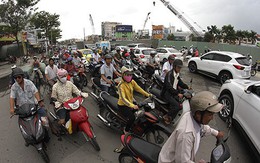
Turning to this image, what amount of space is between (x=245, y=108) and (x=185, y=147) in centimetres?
314

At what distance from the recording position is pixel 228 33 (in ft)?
132

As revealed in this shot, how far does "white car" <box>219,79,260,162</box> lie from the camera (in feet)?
10.9

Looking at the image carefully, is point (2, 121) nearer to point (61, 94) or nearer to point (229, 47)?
point (61, 94)

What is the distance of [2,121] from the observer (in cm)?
515

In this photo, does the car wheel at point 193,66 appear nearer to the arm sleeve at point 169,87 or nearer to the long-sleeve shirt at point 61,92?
the arm sleeve at point 169,87

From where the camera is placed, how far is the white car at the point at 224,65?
8.25 metres

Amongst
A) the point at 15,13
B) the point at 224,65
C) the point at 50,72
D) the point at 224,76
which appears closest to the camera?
the point at 50,72

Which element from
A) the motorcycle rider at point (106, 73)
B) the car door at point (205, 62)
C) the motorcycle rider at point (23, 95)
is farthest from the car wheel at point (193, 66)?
the motorcycle rider at point (23, 95)

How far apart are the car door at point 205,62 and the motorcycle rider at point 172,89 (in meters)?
6.49

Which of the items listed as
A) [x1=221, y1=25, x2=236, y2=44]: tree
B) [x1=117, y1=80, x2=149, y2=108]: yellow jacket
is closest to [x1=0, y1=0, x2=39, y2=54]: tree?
[x1=117, y1=80, x2=149, y2=108]: yellow jacket

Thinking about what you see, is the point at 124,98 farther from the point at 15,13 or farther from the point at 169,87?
the point at 15,13

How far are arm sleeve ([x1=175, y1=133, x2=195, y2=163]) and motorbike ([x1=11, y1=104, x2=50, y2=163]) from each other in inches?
104

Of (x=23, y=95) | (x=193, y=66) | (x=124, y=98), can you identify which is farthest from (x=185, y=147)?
(x=193, y=66)

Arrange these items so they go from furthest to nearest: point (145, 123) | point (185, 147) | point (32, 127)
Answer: point (145, 123) < point (32, 127) < point (185, 147)
